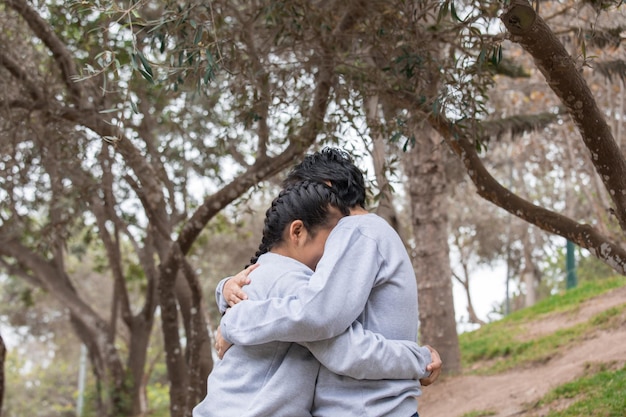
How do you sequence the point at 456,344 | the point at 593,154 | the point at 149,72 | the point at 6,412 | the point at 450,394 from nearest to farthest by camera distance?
the point at 149,72 → the point at 593,154 → the point at 450,394 → the point at 456,344 → the point at 6,412

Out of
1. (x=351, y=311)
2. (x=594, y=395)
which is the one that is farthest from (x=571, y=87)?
(x=594, y=395)

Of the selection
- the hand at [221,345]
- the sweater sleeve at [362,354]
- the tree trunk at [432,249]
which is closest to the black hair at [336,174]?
the sweater sleeve at [362,354]

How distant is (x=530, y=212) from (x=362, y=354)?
3108 mm

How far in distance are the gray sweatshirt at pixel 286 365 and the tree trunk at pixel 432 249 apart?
759cm

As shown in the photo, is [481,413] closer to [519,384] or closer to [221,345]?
[519,384]

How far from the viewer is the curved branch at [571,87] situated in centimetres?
414

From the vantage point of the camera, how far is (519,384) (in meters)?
8.59

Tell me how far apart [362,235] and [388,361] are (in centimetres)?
43

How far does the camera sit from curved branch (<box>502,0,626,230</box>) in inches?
163

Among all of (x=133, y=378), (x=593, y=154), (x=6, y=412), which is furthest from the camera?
(x=6, y=412)

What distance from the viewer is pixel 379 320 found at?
9.08 ft

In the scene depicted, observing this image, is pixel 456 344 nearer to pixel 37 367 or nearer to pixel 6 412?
pixel 6 412

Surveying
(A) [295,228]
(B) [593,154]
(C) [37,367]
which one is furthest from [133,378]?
(C) [37,367]

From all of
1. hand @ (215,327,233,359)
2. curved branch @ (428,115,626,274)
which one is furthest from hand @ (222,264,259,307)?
curved branch @ (428,115,626,274)
